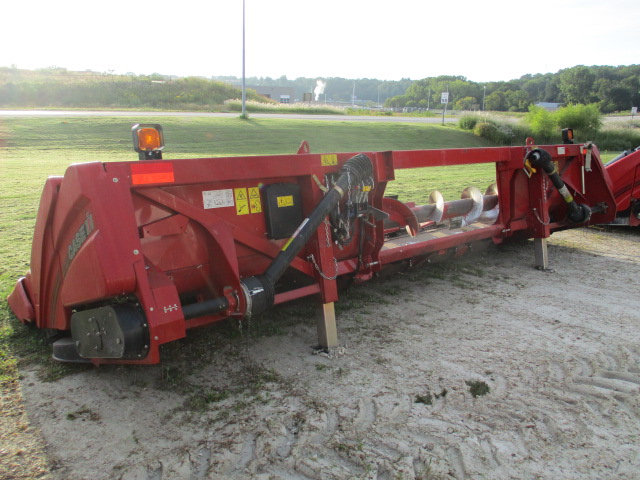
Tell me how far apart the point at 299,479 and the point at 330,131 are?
19581 mm

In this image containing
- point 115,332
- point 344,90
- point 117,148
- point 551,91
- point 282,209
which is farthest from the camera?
point 344,90

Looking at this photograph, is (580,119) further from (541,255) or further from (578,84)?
(578,84)

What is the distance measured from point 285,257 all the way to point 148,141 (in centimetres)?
91

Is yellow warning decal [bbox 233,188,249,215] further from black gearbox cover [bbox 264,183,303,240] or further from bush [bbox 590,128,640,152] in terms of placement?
bush [bbox 590,128,640,152]

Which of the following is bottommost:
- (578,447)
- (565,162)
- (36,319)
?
(578,447)

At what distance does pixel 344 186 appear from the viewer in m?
3.12

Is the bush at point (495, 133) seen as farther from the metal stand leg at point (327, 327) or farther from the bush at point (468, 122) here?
the metal stand leg at point (327, 327)

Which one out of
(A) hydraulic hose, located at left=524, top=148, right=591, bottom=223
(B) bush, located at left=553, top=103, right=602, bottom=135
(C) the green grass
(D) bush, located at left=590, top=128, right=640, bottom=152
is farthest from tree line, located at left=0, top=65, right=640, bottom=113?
(A) hydraulic hose, located at left=524, top=148, right=591, bottom=223

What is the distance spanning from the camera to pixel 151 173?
8.41 feet

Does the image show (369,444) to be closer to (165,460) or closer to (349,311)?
(165,460)

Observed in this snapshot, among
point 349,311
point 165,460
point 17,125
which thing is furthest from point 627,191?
point 17,125

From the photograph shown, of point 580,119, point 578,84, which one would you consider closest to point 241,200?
point 580,119

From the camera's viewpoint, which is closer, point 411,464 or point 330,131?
point 411,464

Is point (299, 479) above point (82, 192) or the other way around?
the other way around
